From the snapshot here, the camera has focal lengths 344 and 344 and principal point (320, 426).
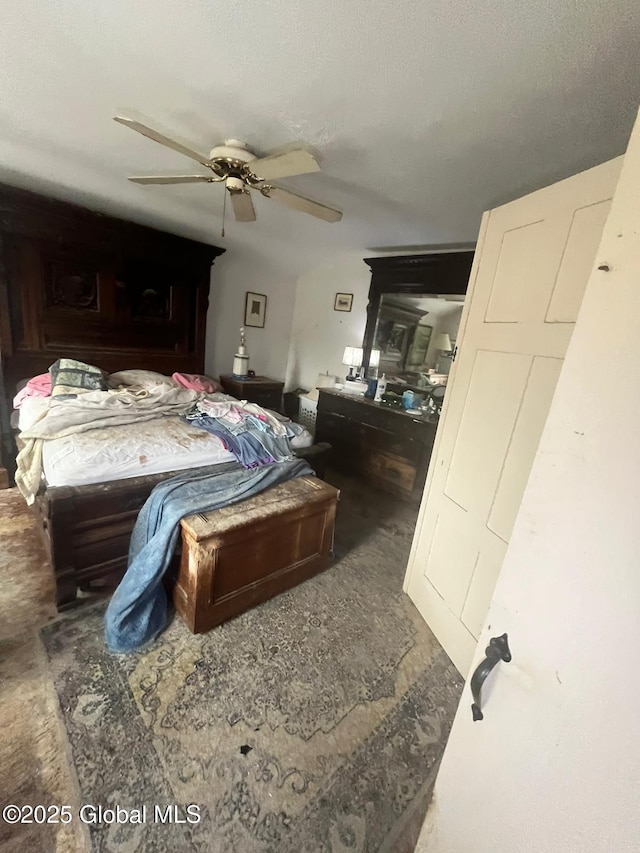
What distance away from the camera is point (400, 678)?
1498 millimetres

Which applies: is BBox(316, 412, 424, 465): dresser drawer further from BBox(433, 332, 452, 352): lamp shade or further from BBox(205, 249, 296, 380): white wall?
BBox(205, 249, 296, 380): white wall

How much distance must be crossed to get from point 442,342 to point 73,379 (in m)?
3.06

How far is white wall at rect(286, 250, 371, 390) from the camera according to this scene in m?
3.76

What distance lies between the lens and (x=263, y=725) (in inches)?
49.6

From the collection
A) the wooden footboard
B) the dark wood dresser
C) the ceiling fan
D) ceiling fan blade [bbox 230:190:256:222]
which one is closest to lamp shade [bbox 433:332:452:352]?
the dark wood dresser

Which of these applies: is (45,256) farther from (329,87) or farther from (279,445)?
(329,87)

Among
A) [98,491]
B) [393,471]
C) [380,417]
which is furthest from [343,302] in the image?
[98,491]

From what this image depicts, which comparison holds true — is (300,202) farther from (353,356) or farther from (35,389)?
(35,389)

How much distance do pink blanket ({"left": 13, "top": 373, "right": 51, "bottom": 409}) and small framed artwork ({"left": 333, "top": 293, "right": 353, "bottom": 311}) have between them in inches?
112

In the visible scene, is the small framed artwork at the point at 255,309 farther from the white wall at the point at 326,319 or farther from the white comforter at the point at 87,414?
the white comforter at the point at 87,414

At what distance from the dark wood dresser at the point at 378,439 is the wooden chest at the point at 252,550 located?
1.24 meters

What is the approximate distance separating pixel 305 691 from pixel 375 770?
0.35 metres

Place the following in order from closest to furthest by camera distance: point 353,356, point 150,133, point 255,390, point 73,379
Answer: point 150,133
point 73,379
point 353,356
point 255,390

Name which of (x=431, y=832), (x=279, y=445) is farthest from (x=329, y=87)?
(x=431, y=832)
